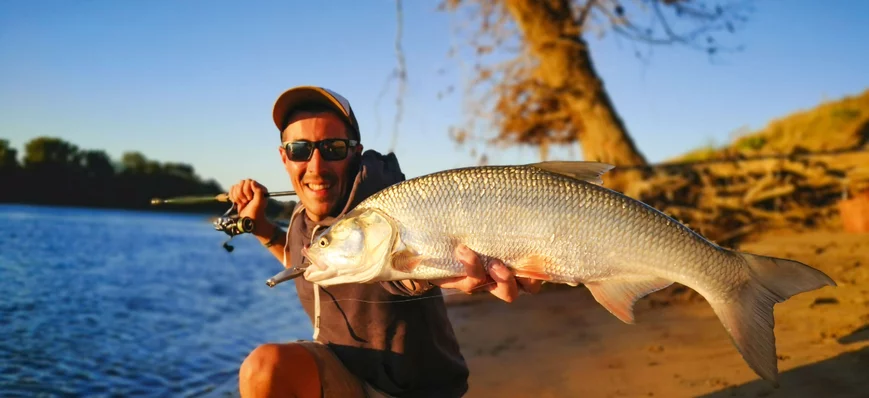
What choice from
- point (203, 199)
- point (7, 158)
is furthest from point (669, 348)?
point (7, 158)

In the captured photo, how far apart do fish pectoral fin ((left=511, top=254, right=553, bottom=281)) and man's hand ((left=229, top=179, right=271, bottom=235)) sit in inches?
66.4

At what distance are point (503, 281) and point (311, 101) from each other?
5.49 ft

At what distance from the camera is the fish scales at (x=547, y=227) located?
8.14ft

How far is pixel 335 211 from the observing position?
3.46 metres

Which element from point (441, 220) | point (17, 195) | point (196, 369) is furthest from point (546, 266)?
point (17, 195)

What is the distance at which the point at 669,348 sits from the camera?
4832 millimetres

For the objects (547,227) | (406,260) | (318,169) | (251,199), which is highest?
(318,169)

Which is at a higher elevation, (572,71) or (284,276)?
(572,71)

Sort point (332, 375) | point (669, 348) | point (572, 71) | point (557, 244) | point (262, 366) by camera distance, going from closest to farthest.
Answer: point (557, 244), point (262, 366), point (332, 375), point (669, 348), point (572, 71)

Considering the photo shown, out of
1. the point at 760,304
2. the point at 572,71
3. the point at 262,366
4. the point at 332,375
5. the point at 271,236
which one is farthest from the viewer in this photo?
the point at 572,71

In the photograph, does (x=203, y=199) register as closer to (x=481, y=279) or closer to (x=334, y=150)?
(x=334, y=150)

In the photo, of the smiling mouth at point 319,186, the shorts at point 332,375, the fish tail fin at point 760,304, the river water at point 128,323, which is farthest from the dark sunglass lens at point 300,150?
the river water at point 128,323

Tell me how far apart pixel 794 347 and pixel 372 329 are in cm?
300

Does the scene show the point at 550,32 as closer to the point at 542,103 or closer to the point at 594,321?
the point at 542,103
